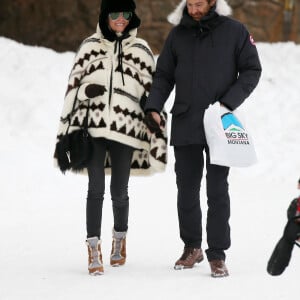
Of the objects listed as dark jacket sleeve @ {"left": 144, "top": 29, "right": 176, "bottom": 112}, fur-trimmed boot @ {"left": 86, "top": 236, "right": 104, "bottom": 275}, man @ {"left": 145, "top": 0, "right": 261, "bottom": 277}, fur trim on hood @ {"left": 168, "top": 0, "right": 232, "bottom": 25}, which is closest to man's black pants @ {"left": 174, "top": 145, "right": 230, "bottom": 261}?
man @ {"left": 145, "top": 0, "right": 261, "bottom": 277}

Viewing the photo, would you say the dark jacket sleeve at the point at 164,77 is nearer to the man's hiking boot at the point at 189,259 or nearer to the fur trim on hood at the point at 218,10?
Result: the fur trim on hood at the point at 218,10

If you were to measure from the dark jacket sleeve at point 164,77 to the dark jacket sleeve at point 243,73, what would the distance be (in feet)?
1.27

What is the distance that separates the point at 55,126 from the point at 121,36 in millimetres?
5352

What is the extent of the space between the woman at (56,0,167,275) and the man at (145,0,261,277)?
18 cm

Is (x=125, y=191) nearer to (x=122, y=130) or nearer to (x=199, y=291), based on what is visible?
(x=122, y=130)

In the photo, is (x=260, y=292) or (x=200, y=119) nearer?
(x=260, y=292)

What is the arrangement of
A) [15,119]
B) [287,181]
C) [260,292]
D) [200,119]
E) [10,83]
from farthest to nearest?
1. [10,83]
2. [15,119]
3. [287,181]
4. [200,119]
5. [260,292]

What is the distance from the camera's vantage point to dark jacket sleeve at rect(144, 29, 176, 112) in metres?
5.66

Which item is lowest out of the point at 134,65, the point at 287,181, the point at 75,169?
the point at 287,181

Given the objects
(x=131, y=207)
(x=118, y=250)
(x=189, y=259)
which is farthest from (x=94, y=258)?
(x=131, y=207)

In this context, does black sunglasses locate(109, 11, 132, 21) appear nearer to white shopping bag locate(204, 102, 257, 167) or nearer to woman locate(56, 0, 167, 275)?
woman locate(56, 0, 167, 275)

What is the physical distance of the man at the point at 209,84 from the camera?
5.54 metres

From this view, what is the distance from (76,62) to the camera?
19.1ft

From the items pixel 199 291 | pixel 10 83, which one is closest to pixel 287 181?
pixel 10 83
